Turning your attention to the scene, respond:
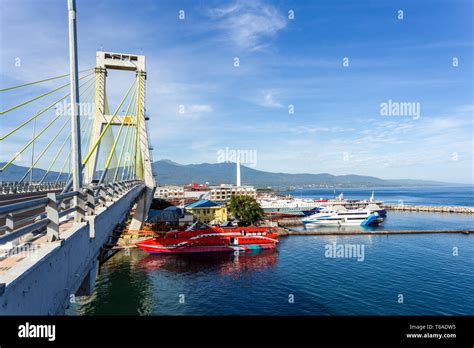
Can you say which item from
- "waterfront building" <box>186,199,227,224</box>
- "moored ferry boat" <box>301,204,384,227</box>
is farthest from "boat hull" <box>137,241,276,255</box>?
"moored ferry boat" <box>301,204,384,227</box>

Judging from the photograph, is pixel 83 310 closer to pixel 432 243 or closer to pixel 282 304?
pixel 282 304

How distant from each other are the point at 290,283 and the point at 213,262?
10.8 meters

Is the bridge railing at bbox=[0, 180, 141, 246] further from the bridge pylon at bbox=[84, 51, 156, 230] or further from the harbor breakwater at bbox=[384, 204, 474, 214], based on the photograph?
the harbor breakwater at bbox=[384, 204, 474, 214]

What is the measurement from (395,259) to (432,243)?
13497 mm

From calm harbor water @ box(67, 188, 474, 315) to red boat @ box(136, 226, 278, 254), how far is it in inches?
52.5

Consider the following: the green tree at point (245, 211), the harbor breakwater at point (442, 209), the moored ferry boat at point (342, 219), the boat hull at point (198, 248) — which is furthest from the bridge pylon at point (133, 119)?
the harbor breakwater at point (442, 209)

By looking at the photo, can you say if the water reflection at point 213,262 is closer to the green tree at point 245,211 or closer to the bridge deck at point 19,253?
the green tree at point 245,211

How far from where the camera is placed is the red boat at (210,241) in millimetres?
34812

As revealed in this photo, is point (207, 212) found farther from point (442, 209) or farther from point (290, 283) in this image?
point (442, 209)

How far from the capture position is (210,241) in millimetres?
36719

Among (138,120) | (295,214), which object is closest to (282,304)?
(138,120)

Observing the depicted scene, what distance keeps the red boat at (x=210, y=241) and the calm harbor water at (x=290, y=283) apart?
1.33m

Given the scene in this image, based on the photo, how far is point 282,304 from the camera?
1997cm

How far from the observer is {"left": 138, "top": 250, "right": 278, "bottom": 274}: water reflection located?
29002 millimetres
